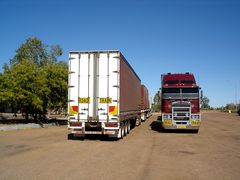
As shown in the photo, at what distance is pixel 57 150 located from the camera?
13.2 meters

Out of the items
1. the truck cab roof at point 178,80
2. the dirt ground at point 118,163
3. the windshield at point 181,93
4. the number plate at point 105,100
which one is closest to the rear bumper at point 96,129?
the number plate at point 105,100

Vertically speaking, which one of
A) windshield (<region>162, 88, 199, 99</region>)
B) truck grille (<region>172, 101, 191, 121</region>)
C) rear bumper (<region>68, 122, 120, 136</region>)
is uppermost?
windshield (<region>162, 88, 199, 99</region>)

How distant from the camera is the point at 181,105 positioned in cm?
2170

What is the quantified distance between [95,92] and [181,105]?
7716mm

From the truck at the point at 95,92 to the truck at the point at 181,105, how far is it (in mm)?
6220

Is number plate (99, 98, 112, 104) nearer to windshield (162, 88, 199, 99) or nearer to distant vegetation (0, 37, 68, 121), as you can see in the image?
windshield (162, 88, 199, 99)

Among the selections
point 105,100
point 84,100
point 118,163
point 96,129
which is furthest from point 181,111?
point 118,163

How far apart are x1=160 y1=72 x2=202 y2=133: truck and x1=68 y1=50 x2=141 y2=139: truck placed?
622cm

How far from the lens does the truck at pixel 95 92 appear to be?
643 inches

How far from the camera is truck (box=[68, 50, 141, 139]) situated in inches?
643

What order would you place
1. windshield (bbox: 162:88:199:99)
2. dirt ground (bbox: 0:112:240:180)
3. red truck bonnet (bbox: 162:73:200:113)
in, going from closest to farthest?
dirt ground (bbox: 0:112:240:180) → red truck bonnet (bbox: 162:73:200:113) → windshield (bbox: 162:88:199:99)

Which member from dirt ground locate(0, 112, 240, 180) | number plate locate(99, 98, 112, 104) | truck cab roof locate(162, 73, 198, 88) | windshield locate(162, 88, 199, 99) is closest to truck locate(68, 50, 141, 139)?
number plate locate(99, 98, 112, 104)

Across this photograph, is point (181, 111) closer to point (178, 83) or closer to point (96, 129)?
point (178, 83)

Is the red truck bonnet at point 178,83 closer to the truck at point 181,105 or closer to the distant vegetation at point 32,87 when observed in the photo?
the truck at point 181,105
